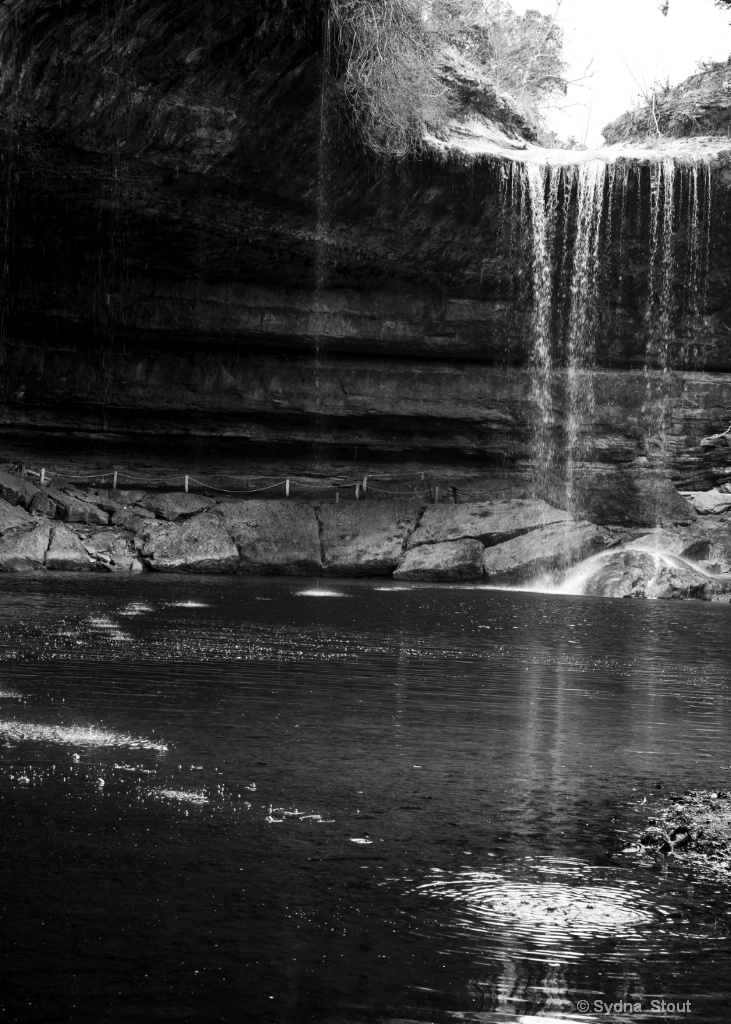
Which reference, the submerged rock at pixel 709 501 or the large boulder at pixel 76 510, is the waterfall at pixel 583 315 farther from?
the large boulder at pixel 76 510

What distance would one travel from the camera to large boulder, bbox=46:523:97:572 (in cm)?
2181

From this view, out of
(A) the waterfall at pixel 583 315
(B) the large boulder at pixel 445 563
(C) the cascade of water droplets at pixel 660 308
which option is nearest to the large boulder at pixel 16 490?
(B) the large boulder at pixel 445 563

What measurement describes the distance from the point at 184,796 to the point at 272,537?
20141 millimetres

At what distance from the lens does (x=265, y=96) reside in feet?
65.7

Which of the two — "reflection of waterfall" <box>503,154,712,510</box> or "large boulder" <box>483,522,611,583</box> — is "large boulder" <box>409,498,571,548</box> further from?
"reflection of waterfall" <box>503,154,712,510</box>

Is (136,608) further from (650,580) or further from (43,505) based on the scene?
(650,580)

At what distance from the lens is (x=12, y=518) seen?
2206cm

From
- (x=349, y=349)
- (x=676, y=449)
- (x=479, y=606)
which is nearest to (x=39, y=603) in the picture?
(x=479, y=606)

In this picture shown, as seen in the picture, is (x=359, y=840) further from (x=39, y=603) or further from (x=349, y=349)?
(x=349, y=349)

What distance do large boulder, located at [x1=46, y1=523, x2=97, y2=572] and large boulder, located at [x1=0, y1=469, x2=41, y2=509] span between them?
1182 mm

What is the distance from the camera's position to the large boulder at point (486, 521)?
80.1 ft

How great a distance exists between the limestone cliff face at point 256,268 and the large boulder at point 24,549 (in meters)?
5.77

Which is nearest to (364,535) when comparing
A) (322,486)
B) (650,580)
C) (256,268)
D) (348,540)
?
(348,540)

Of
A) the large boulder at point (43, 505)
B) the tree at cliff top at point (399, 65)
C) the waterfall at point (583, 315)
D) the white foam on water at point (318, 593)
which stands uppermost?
the tree at cliff top at point (399, 65)
